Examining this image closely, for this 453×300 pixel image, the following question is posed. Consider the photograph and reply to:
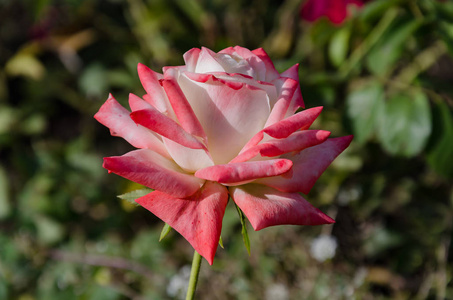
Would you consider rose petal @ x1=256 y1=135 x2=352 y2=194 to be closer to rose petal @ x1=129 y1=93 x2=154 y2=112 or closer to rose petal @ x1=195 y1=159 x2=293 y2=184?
rose petal @ x1=195 y1=159 x2=293 y2=184

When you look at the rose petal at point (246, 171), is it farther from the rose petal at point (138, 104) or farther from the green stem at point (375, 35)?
the green stem at point (375, 35)

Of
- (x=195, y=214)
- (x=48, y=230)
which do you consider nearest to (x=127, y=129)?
(x=195, y=214)

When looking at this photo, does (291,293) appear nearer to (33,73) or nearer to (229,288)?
(229,288)

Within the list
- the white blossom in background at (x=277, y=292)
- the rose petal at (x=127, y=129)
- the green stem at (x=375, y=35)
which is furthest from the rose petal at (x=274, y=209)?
the white blossom in background at (x=277, y=292)

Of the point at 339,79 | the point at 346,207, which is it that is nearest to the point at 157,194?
the point at 339,79

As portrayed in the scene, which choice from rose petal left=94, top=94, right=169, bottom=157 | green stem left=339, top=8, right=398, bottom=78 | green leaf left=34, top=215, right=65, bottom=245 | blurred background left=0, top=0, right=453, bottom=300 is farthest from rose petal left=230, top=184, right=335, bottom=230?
green leaf left=34, top=215, right=65, bottom=245
